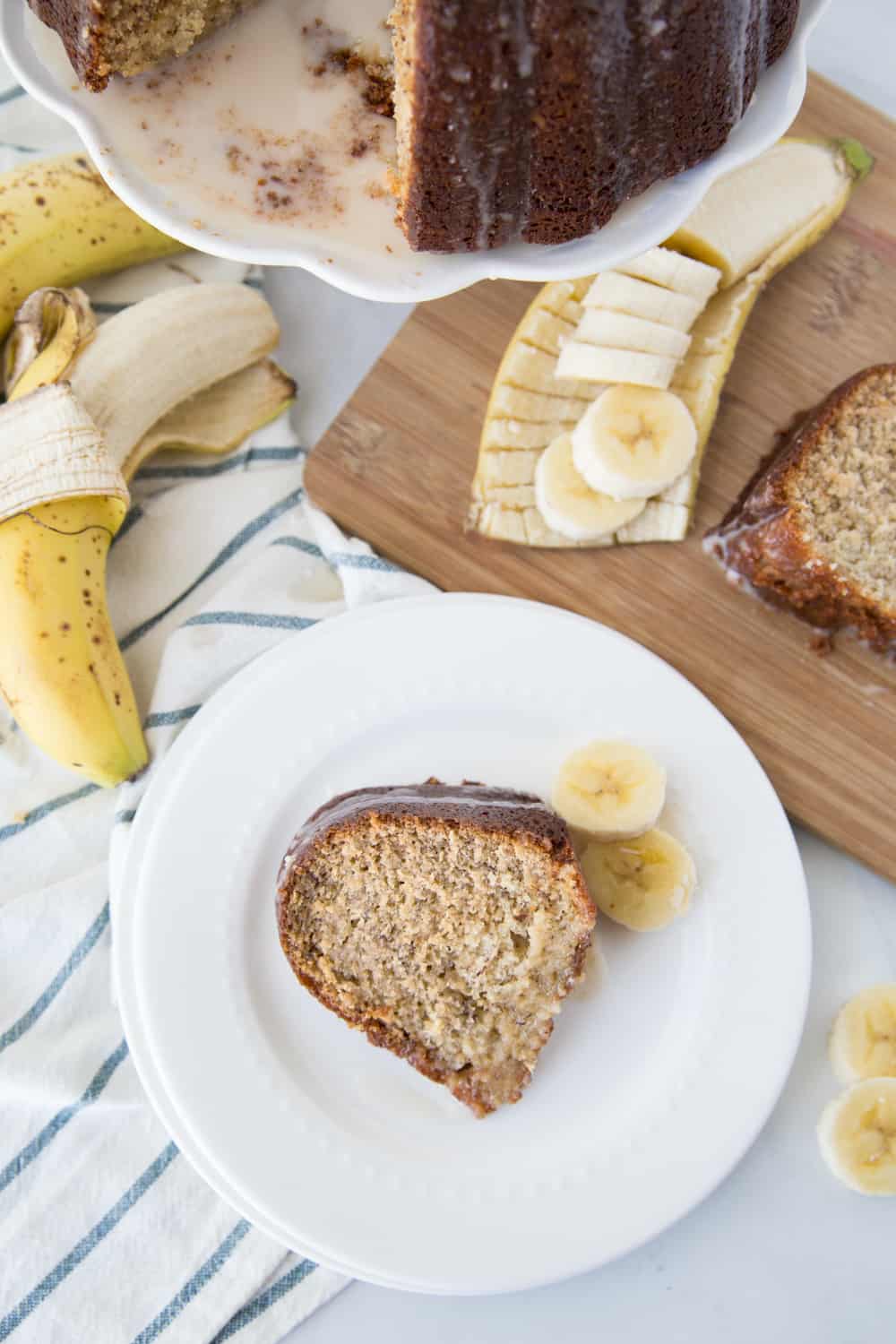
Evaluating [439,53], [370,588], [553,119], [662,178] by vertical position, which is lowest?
[370,588]

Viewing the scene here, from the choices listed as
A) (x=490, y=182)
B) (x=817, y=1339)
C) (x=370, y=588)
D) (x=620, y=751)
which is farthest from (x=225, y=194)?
(x=817, y=1339)

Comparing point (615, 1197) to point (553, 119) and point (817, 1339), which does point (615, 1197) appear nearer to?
point (817, 1339)

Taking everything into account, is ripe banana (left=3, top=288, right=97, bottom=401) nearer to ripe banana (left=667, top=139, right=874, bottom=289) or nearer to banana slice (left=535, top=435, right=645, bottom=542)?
banana slice (left=535, top=435, right=645, bottom=542)

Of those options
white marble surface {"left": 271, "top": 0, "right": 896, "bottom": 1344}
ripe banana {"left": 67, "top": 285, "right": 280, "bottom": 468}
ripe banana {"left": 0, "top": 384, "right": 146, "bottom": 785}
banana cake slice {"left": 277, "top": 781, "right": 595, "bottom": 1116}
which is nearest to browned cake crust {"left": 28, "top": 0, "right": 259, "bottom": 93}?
ripe banana {"left": 0, "top": 384, "right": 146, "bottom": 785}

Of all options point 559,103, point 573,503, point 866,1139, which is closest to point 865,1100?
point 866,1139

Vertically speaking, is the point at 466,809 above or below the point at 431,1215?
above

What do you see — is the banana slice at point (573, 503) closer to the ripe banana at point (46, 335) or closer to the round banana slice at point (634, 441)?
the round banana slice at point (634, 441)

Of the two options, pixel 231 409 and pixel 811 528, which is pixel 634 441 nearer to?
pixel 811 528

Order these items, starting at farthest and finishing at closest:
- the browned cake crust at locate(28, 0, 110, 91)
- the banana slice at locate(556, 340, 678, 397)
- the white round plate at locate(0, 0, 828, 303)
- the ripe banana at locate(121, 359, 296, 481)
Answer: the ripe banana at locate(121, 359, 296, 481) < the banana slice at locate(556, 340, 678, 397) < the white round plate at locate(0, 0, 828, 303) < the browned cake crust at locate(28, 0, 110, 91)
